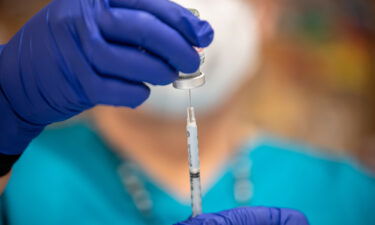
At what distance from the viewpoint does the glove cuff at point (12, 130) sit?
31.4 inches

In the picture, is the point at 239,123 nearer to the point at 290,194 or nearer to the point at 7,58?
the point at 290,194

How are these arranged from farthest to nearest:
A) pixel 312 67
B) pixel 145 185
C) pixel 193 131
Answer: pixel 312 67 < pixel 145 185 < pixel 193 131

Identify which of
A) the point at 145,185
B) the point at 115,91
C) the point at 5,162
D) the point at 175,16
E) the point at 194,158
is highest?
the point at 175,16

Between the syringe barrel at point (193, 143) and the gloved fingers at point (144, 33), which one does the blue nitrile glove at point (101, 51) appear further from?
the syringe barrel at point (193, 143)

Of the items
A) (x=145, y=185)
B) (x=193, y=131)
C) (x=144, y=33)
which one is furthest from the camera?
(x=145, y=185)

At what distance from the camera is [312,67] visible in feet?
4.37

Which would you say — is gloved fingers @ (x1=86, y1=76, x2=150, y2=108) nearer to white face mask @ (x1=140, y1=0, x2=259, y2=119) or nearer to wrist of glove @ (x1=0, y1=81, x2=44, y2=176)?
wrist of glove @ (x1=0, y1=81, x2=44, y2=176)

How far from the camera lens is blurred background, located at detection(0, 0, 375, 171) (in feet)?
4.30

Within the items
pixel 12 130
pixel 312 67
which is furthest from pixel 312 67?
pixel 12 130

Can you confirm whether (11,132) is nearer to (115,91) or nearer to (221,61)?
(115,91)

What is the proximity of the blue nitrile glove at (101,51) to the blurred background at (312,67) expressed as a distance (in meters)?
0.65

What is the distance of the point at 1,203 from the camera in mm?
1054

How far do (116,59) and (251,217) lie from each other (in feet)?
1.38

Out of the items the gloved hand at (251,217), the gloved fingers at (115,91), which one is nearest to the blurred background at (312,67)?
the gloved hand at (251,217)
